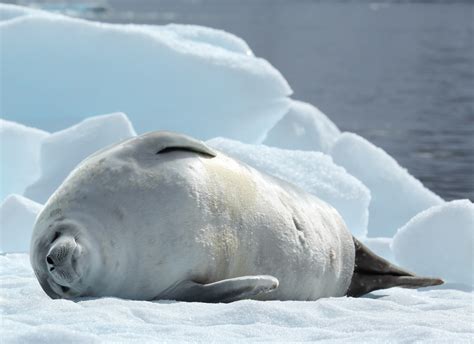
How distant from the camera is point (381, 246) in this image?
5.56 m

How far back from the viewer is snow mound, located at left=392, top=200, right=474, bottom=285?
5.02 meters

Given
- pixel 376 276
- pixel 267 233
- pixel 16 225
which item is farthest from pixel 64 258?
pixel 16 225

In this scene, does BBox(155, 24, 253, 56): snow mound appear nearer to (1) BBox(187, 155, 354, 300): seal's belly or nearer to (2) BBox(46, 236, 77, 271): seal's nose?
(1) BBox(187, 155, 354, 300): seal's belly

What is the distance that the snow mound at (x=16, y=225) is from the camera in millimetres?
5020

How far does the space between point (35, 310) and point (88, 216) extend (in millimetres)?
375

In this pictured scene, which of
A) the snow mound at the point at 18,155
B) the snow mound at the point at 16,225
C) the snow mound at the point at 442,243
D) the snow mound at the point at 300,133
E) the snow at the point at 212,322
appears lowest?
the snow mound at the point at 300,133

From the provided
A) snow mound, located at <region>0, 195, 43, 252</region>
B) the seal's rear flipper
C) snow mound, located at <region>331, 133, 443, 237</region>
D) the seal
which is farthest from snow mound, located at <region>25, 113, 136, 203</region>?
the seal

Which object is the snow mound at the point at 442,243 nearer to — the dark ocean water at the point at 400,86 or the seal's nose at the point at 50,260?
the seal's nose at the point at 50,260

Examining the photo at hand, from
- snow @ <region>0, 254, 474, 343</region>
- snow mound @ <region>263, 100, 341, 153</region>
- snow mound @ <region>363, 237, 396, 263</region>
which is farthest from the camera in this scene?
snow mound @ <region>263, 100, 341, 153</region>

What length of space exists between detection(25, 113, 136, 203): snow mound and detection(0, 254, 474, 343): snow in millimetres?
2592

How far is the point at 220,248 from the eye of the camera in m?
3.39

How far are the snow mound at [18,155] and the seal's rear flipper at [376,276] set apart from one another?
9.36ft

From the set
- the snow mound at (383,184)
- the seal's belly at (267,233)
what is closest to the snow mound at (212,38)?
the snow mound at (383,184)

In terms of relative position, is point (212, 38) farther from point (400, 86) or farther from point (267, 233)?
point (400, 86)
